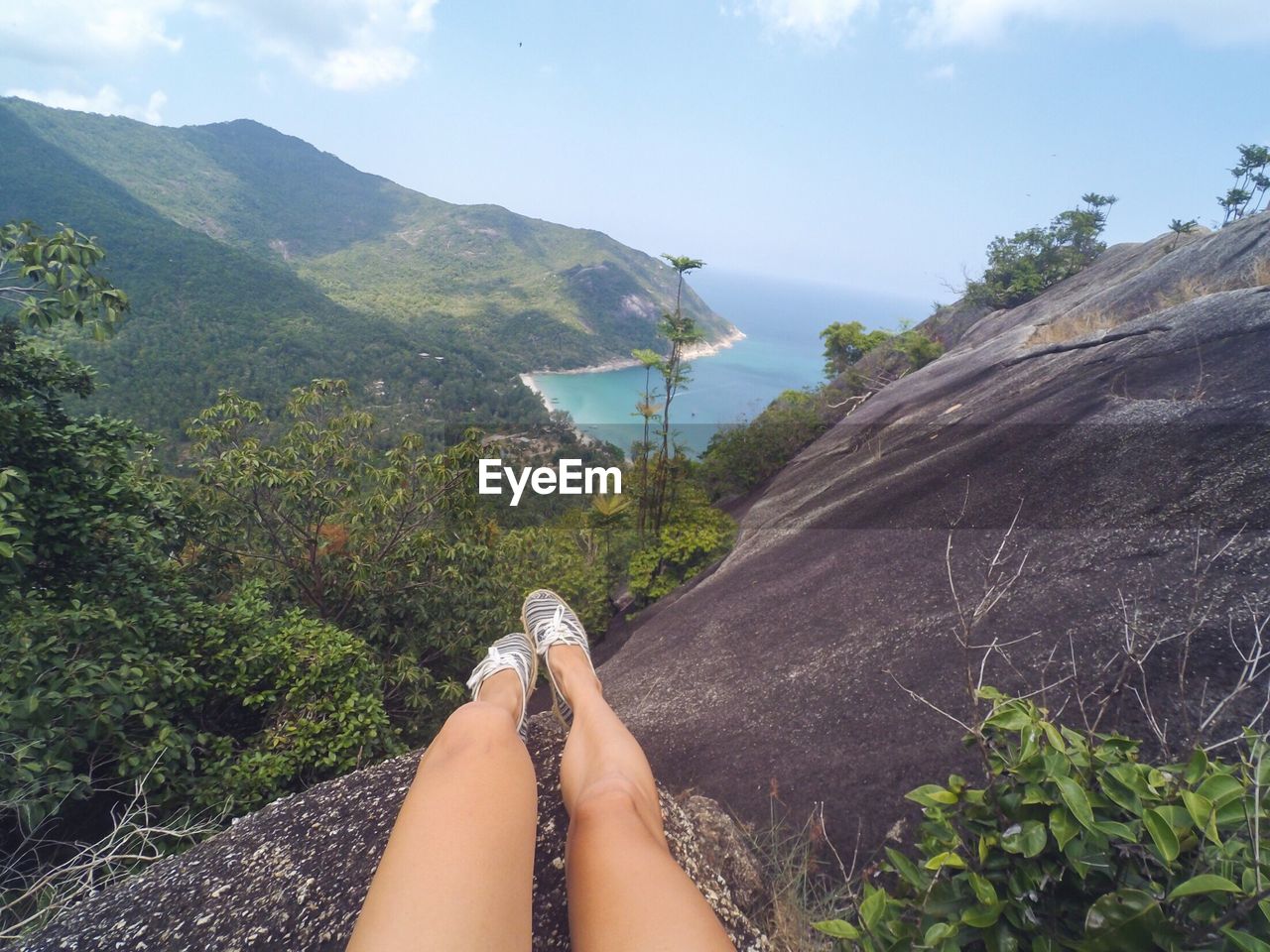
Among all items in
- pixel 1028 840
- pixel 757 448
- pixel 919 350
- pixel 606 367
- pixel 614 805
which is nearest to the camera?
pixel 1028 840

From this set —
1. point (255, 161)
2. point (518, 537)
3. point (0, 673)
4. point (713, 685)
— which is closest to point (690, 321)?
point (518, 537)

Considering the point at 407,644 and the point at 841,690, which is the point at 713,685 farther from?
the point at 407,644

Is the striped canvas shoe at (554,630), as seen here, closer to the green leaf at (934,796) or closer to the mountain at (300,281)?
the green leaf at (934,796)

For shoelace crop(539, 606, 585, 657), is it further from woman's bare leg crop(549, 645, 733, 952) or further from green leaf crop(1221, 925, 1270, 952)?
green leaf crop(1221, 925, 1270, 952)

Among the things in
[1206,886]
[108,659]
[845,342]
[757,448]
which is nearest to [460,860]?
[1206,886]

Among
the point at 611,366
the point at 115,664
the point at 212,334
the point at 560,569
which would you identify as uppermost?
the point at 611,366

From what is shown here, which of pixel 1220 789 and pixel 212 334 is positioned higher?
pixel 212 334

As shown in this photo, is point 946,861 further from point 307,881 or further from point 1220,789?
point 307,881
